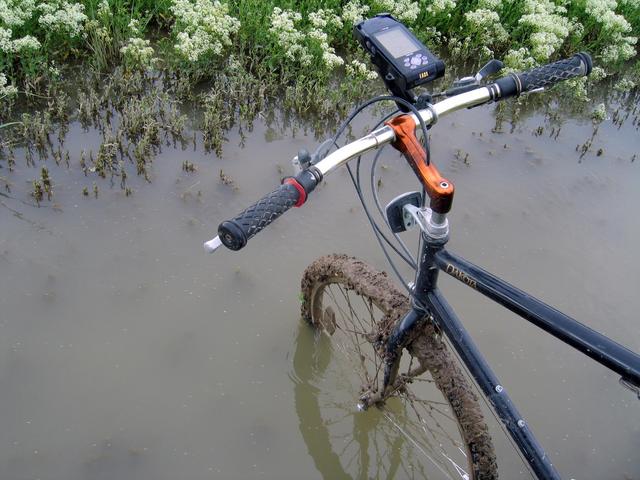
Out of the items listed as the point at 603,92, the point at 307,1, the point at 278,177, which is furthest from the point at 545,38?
the point at 278,177

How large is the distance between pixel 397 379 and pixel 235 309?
1110 millimetres

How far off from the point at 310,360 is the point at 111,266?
1288 mm

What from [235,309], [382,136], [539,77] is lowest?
[235,309]

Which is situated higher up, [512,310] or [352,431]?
[512,310]

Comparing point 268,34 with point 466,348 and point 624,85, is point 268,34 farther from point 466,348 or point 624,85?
point 466,348

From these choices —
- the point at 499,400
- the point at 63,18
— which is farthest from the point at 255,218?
the point at 63,18

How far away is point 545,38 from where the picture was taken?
5301 millimetres

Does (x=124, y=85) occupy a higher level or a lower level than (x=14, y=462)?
higher

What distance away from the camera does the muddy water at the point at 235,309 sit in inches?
121

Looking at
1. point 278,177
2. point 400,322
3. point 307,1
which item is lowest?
point 278,177

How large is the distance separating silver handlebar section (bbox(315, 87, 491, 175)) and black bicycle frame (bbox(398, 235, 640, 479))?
0.37m

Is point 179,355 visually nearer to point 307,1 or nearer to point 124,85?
point 124,85

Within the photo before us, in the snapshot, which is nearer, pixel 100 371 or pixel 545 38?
pixel 100 371

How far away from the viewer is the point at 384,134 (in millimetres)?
2088
